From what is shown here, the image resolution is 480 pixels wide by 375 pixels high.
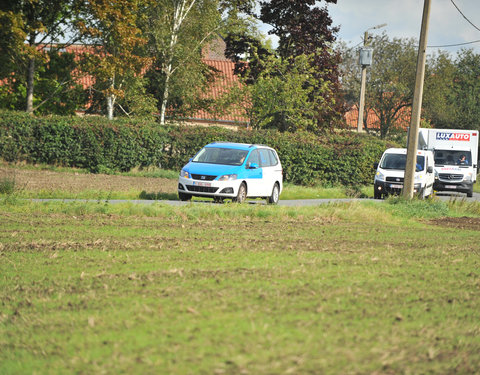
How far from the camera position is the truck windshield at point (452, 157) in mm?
36031

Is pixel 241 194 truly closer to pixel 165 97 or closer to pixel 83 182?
pixel 83 182

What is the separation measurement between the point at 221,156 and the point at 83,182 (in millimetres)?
5894

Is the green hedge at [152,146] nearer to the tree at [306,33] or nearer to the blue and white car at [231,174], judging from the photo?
the tree at [306,33]

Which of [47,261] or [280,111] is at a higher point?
[280,111]

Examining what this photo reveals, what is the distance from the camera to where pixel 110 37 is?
31.9 metres

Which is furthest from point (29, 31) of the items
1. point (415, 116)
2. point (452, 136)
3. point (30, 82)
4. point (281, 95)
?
point (452, 136)

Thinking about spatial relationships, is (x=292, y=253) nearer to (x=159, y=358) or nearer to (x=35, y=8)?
(x=159, y=358)

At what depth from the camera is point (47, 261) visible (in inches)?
364

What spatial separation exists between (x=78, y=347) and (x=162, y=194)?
16455 millimetres

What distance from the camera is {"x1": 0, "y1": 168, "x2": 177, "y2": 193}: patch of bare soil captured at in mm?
22078

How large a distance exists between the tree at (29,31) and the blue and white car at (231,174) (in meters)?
11.8

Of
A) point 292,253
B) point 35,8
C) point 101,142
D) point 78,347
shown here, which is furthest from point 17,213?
point 35,8

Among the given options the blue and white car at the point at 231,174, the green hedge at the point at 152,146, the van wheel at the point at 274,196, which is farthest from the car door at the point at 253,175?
the green hedge at the point at 152,146

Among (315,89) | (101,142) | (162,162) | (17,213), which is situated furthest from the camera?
(315,89)
